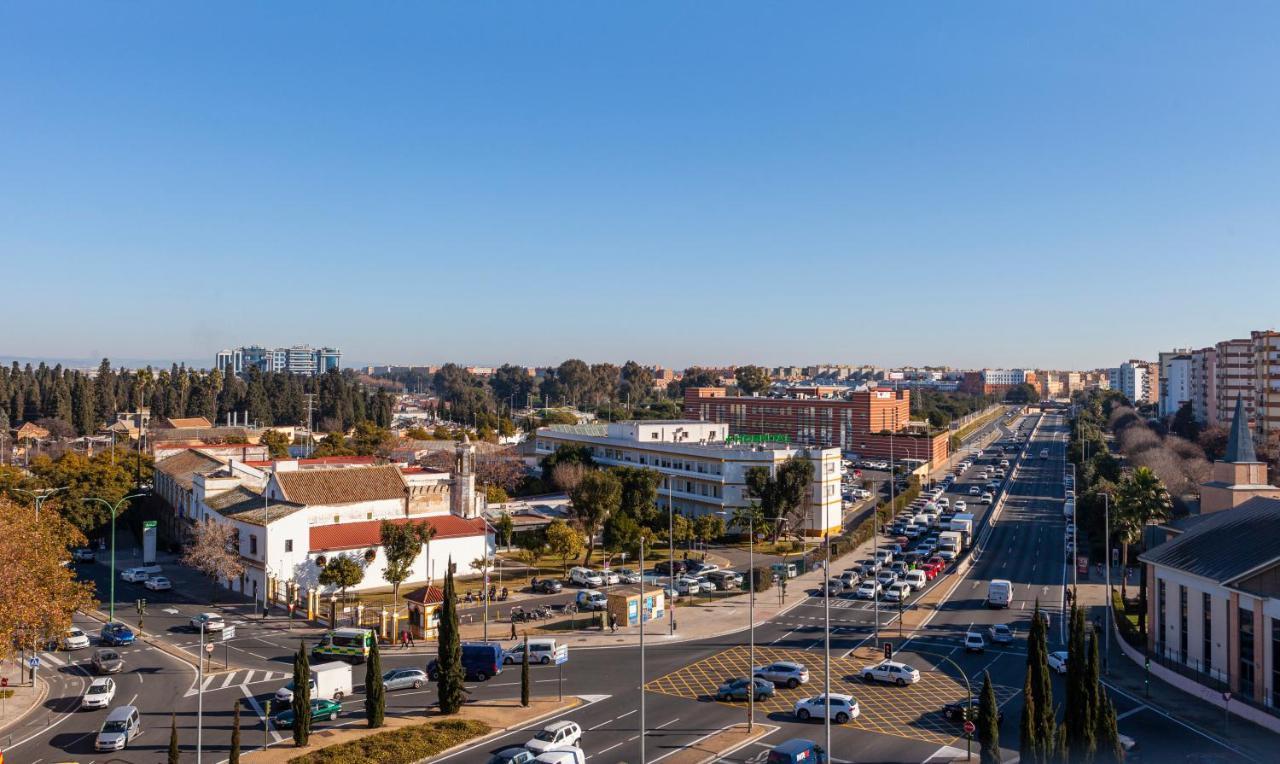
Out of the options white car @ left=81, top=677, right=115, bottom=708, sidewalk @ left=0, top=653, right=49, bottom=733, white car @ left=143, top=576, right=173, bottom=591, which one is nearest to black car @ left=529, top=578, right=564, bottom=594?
white car @ left=143, top=576, right=173, bottom=591

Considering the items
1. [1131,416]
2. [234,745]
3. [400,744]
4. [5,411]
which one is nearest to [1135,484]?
[400,744]

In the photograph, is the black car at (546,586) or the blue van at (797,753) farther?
the black car at (546,586)

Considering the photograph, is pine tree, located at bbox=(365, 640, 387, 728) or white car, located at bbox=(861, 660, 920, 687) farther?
white car, located at bbox=(861, 660, 920, 687)

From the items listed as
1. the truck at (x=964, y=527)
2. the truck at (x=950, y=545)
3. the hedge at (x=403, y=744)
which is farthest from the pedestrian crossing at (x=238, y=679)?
the truck at (x=964, y=527)

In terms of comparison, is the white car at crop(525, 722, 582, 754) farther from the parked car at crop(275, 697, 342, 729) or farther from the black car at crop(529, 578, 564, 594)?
the black car at crop(529, 578, 564, 594)

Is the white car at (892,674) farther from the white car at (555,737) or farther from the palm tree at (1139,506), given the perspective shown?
the palm tree at (1139,506)

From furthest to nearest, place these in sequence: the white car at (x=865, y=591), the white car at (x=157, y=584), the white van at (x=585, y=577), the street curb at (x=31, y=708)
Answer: the white van at (x=585, y=577) → the white car at (x=157, y=584) → the white car at (x=865, y=591) → the street curb at (x=31, y=708)
